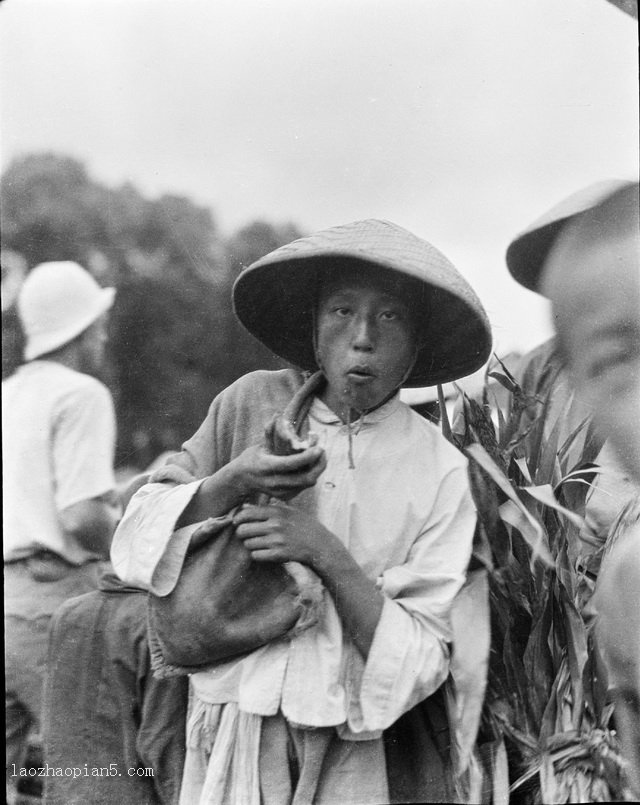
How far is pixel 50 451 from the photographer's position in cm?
271

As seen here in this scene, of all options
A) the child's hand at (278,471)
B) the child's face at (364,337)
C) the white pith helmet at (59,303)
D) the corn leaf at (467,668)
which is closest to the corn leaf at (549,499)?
the corn leaf at (467,668)

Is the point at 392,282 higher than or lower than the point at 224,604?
higher

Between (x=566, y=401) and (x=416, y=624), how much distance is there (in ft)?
2.52

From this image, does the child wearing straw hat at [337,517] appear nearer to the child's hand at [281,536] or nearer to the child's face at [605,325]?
the child's hand at [281,536]

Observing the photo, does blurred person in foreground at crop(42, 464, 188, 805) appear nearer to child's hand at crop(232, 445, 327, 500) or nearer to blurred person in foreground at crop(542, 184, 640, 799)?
child's hand at crop(232, 445, 327, 500)

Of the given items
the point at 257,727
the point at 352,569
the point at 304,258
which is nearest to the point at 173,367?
the point at 304,258

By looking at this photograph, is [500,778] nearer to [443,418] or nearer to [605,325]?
[443,418]

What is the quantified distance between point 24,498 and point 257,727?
89 centimetres

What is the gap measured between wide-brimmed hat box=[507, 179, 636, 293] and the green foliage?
612 millimetres

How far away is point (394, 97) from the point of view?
2756 mm

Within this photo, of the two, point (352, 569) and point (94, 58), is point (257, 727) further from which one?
point (94, 58)

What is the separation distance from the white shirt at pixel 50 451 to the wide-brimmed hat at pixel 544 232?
3.88 feet

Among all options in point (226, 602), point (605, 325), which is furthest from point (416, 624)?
point (605, 325)

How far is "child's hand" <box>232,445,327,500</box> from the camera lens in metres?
2.39
